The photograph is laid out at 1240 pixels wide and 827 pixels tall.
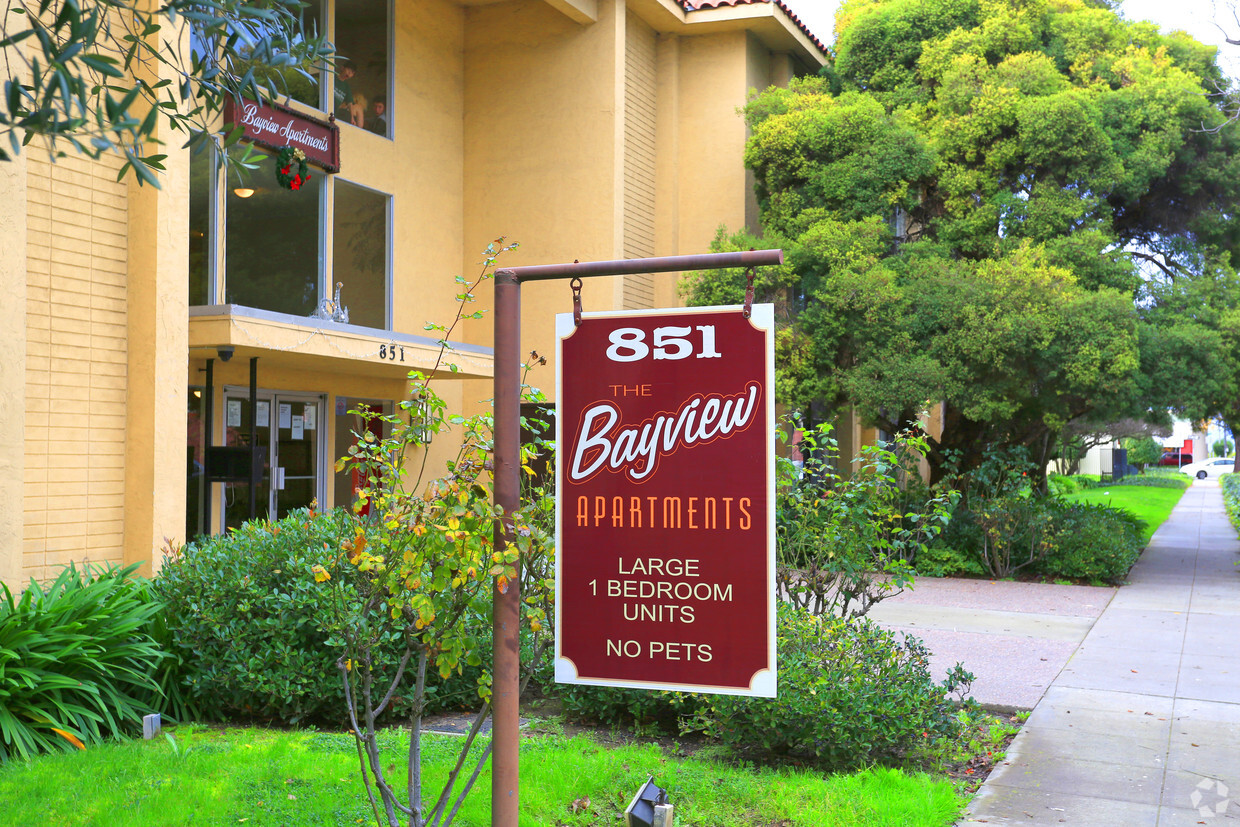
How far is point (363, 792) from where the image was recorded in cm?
530

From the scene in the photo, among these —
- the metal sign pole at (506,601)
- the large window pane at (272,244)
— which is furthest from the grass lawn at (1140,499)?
the metal sign pole at (506,601)

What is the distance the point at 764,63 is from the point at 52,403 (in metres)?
14.3

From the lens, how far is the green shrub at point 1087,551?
1486 cm

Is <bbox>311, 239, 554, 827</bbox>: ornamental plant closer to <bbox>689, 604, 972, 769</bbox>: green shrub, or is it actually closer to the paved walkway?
<bbox>689, 604, 972, 769</bbox>: green shrub

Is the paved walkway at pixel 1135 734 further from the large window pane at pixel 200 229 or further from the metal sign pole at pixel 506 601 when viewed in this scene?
the large window pane at pixel 200 229

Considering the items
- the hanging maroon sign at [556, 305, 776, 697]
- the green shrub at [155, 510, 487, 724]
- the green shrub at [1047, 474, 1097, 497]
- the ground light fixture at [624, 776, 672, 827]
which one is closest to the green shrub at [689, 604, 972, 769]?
the ground light fixture at [624, 776, 672, 827]

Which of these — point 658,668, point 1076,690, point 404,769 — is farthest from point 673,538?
point 1076,690

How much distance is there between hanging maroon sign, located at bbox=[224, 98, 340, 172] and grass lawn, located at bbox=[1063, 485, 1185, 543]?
16579 millimetres

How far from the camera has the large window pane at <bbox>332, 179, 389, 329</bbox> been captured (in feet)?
49.6

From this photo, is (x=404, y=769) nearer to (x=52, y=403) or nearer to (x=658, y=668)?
(x=658, y=668)

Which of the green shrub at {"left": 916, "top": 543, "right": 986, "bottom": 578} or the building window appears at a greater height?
the building window

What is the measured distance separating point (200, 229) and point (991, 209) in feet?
37.0

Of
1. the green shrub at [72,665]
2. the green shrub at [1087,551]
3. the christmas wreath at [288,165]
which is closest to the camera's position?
the christmas wreath at [288,165]

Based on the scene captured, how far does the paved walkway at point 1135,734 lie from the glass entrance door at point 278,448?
31.6 feet
